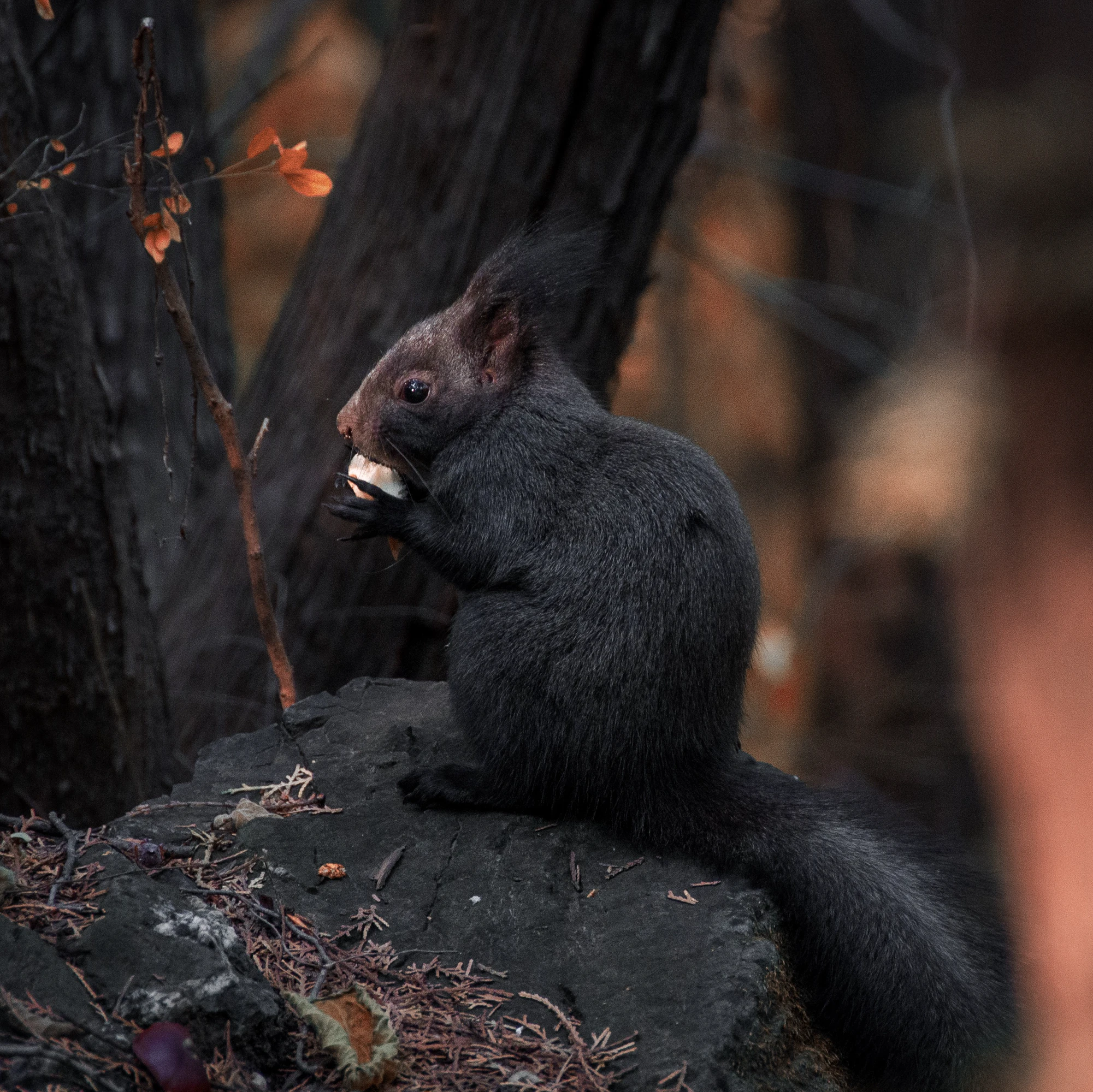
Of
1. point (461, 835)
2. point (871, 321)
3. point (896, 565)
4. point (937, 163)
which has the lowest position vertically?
point (896, 565)

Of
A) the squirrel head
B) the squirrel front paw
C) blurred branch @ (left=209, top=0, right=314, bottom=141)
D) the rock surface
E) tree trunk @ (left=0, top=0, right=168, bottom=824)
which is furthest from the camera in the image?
blurred branch @ (left=209, top=0, right=314, bottom=141)

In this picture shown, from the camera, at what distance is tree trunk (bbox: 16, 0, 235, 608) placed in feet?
16.8

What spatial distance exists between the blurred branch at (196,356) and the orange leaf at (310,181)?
287 millimetres

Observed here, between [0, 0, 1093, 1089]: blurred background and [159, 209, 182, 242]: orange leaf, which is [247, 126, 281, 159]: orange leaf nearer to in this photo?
[159, 209, 182, 242]: orange leaf

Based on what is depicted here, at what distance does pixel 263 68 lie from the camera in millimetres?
8969

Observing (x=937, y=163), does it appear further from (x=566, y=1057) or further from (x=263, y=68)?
(x=566, y=1057)

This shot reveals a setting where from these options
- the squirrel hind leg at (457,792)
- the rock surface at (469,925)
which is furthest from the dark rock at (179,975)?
the squirrel hind leg at (457,792)

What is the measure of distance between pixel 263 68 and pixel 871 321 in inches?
189

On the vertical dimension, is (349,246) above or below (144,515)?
above

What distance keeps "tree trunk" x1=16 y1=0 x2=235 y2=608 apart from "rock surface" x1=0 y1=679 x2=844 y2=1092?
233 cm

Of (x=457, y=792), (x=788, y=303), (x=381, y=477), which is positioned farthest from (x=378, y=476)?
(x=788, y=303)

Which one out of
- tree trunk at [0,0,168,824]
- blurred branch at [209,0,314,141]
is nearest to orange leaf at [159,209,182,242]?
tree trunk at [0,0,168,824]

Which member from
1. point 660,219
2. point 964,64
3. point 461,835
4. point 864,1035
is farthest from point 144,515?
point 964,64

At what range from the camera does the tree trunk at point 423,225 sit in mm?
4648
